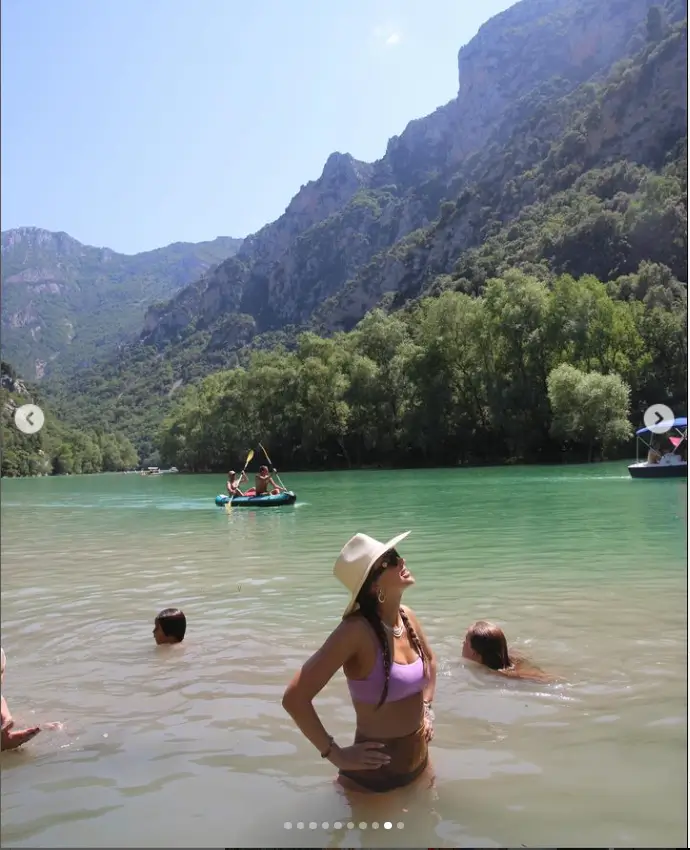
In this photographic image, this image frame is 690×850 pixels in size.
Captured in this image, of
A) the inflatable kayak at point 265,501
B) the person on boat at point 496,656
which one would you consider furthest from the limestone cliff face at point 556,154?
the person on boat at point 496,656

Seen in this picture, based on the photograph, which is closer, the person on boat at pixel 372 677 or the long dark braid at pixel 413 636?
the person on boat at pixel 372 677

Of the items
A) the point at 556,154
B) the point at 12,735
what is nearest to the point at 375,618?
the point at 12,735

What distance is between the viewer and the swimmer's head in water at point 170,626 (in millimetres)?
7504

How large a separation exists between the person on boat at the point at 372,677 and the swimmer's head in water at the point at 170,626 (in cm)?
407

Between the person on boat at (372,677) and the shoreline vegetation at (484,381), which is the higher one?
the shoreline vegetation at (484,381)

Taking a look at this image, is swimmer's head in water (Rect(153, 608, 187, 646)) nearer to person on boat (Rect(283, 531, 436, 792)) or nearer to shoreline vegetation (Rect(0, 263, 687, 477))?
person on boat (Rect(283, 531, 436, 792))

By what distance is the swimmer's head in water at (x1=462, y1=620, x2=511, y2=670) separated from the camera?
6344mm

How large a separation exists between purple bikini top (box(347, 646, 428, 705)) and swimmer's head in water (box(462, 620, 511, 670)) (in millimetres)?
2859

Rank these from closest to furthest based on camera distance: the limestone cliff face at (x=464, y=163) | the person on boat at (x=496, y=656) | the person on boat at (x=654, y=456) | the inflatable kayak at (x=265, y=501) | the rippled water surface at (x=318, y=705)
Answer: the rippled water surface at (x=318, y=705) < the person on boat at (x=496, y=656) < the inflatable kayak at (x=265, y=501) < the person on boat at (x=654, y=456) < the limestone cliff face at (x=464, y=163)

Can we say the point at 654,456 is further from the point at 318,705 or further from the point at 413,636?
the point at 413,636

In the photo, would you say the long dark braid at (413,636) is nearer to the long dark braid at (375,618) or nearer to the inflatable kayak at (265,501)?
the long dark braid at (375,618)

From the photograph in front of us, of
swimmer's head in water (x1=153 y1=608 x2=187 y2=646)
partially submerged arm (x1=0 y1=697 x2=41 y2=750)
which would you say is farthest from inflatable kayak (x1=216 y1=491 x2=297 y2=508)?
partially submerged arm (x1=0 y1=697 x2=41 y2=750)

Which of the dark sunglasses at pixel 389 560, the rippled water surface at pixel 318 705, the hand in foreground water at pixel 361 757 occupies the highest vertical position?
the dark sunglasses at pixel 389 560

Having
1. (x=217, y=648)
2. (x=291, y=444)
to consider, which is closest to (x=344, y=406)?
(x=291, y=444)
